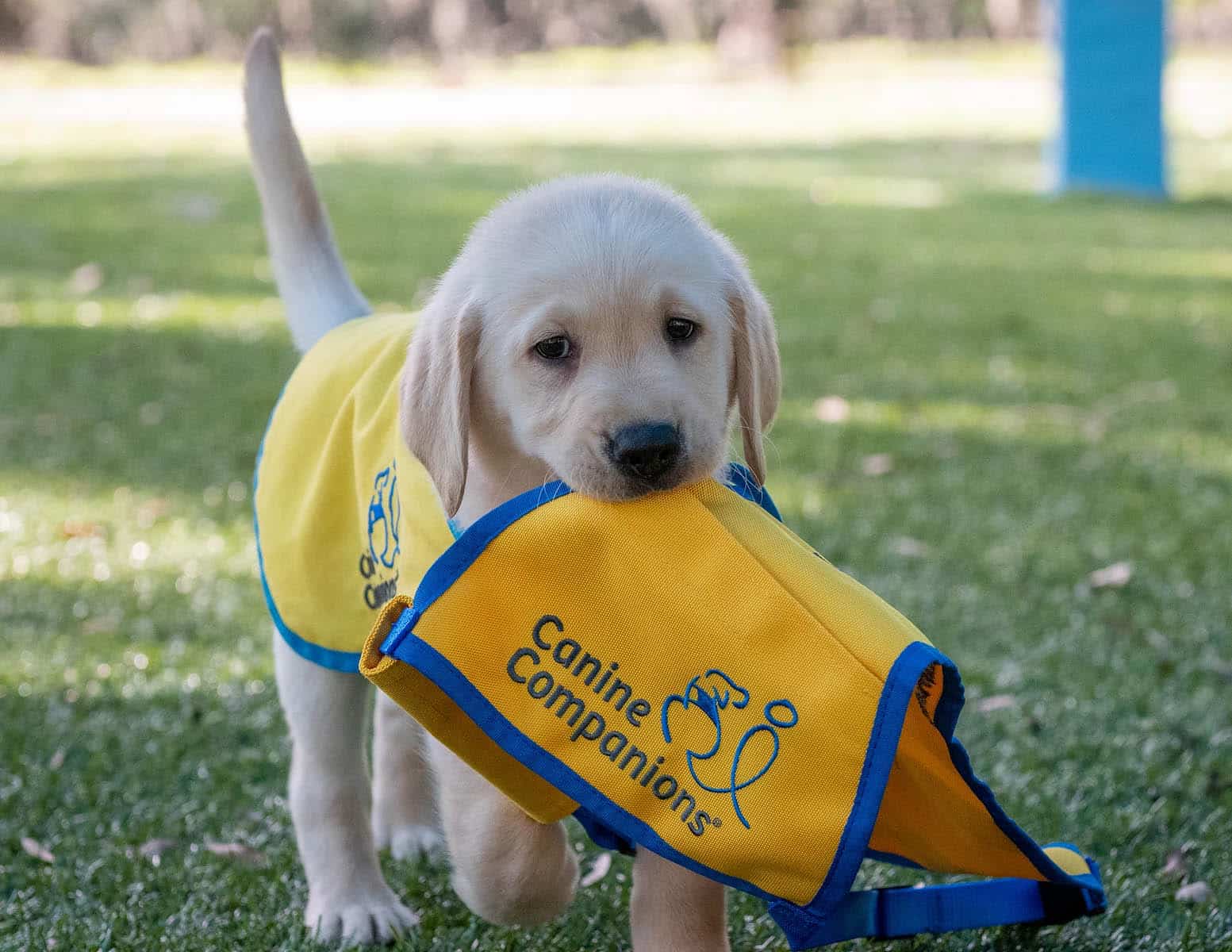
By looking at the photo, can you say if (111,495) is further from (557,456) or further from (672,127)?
(672,127)

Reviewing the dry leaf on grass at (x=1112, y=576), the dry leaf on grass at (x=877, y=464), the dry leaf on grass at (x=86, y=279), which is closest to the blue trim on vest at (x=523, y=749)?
the dry leaf on grass at (x=1112, y=576)

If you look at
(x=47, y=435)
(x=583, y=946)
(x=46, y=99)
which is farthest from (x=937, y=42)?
(x=583, y=946)

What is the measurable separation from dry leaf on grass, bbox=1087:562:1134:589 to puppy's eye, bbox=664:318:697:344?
2.42 meters

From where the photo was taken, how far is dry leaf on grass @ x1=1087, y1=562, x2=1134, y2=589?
13.9ft

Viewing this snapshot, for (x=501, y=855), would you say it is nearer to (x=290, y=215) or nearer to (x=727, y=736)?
(x=727, y=736)

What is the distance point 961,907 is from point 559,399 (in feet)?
3.41

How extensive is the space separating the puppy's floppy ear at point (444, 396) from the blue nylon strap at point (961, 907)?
2.95 ft

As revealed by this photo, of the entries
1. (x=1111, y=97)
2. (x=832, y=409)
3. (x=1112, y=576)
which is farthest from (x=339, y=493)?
(x=1111, y=97)

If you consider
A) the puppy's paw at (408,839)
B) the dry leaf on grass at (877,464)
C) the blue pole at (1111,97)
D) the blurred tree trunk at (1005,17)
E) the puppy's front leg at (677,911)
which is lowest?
the blurred tree trunk at (1005,17)

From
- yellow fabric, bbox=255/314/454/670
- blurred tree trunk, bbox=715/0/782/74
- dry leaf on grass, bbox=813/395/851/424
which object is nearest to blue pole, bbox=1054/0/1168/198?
dry leaf on grass, bbox=813/395/851/424

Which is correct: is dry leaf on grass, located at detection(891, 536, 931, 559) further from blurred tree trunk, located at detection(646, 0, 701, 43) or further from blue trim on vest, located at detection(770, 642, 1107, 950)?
blurred tree trunk, located at detection(646, 0, 701, 43)

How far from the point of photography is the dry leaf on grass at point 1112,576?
4242mm

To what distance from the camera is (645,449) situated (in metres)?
2.07

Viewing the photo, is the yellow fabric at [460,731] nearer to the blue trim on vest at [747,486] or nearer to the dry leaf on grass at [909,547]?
the blue trim on vest at [747,486]
